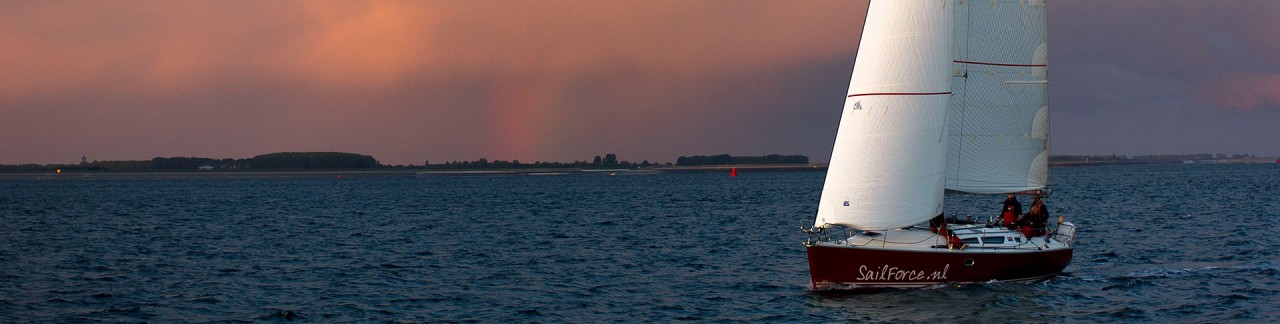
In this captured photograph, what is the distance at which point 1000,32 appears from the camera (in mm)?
25641

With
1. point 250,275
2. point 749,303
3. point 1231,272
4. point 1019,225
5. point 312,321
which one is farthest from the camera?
point 250,275

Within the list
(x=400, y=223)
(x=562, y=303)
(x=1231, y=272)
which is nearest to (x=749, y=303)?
(x=562, y=303)

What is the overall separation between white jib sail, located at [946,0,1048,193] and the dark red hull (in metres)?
2.51

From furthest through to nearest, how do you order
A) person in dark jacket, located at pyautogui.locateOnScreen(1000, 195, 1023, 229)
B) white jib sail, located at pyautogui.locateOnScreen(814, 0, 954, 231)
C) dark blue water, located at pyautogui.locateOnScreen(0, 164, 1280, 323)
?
1. person in dark jacket, located at pyautogui.locateOnScreen(1000, 195, 1023, 229)
2. white jib sail, located at pyautogui.locateOnScreen(814, 0, 954, 231)
3. dark blue water, located at pyautogui.locateOnScreen(0, 164, 1280, 323)

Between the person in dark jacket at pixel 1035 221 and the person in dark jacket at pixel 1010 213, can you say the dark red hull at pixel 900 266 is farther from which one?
the person in dark jacket at pixel 1010 213

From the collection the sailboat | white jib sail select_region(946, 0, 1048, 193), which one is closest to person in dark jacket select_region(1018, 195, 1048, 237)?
the sailboat

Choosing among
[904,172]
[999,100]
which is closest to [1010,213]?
[999,100]

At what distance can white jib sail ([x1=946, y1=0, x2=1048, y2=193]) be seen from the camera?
25.5 meters

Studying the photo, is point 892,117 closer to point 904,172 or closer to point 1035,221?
point 904,172

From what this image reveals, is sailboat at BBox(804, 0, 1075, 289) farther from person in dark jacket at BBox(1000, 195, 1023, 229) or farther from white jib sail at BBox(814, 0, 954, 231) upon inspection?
person in dark jacket at BBox(1000, 195, 1023, 229)

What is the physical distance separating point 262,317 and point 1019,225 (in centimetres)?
1785

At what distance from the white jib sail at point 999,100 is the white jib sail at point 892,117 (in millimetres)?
1641

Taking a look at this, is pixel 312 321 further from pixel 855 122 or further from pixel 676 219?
pixel 676 219

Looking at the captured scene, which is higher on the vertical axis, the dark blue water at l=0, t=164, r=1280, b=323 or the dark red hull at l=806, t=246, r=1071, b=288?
the dark red hull at l=806, t=246, r=1071, b=288
